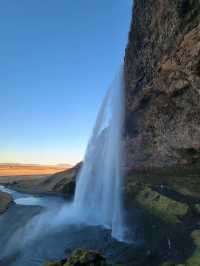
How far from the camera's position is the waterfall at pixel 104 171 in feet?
111

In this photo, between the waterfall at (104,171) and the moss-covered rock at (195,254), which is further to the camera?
the waterfall at (104,171)

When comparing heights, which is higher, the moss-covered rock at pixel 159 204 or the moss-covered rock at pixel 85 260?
the moss-covered rock at pixel 159 204

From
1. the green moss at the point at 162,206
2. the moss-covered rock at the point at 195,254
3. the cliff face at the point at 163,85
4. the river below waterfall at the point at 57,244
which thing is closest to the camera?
the moss-covered rock at the point at 195,254

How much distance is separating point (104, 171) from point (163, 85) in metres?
16.5

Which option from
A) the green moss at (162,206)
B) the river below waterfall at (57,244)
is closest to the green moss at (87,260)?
the river below waterfall at (57,244)

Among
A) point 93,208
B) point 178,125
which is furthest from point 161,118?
point 93,208

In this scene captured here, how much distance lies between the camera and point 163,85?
33.7 meters

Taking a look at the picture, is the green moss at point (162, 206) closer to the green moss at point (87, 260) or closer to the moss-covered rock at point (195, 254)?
the moss-covered rock at point (195, 254)

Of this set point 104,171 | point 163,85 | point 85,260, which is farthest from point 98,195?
point 85,260

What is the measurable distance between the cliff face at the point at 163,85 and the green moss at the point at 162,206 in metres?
5.24

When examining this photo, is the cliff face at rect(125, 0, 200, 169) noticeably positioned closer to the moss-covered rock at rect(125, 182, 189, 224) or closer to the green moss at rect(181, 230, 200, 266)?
the moss-covered rock at rect(125, 182, 189, 224)

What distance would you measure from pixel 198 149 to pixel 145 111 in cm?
1150

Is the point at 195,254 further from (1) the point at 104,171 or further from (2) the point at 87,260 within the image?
(1) the point at 104,171

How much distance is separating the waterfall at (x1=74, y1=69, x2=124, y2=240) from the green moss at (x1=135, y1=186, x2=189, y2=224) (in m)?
3.36
